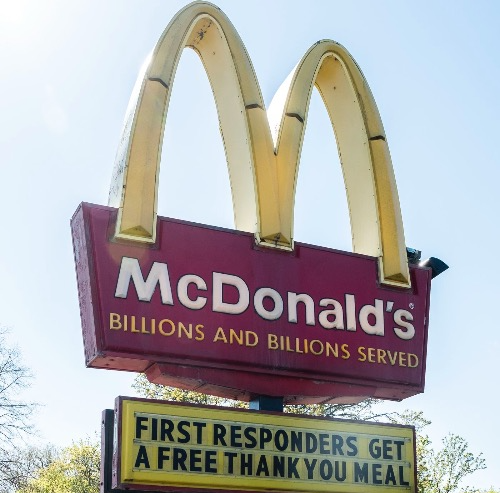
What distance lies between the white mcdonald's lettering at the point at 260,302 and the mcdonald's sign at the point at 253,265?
0.04 feet

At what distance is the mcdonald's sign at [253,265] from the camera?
8.45 m

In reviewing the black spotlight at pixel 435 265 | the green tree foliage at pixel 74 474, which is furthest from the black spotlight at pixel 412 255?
the green tree foliage at pixel 74 474

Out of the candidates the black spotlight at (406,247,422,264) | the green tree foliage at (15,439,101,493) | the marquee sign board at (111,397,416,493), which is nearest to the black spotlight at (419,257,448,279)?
the black spotlight at (406,247,422,264)

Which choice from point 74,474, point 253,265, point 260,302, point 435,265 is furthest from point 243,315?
point 74,474

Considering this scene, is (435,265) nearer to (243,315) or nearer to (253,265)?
(253,265)

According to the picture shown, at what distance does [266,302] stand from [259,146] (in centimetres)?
171

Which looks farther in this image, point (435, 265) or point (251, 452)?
point (435, 265)

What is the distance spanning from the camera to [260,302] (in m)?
9.09

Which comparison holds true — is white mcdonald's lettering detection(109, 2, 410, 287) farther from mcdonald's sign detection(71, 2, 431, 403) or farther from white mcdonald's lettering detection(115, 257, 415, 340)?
white mcdonald's lettering detection(115, 257, 415, 340)

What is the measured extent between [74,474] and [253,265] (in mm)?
24454

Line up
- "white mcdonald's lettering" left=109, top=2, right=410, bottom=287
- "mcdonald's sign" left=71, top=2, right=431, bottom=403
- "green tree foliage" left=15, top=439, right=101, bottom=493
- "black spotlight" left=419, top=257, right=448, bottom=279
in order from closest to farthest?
"mcdonald's sign" left=71, top=2, right=431, bottom=403, "white mcdonald's lettering" left=109, top=2, right=410, bottom=287, "black spotlight" left=419, top=257, right=448, bottom=279, "green tree foliage" left=15, top=439, right=101, bottom=493

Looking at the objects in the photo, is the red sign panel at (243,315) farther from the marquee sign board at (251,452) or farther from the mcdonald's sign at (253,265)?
the marquee sign board at (251,452)

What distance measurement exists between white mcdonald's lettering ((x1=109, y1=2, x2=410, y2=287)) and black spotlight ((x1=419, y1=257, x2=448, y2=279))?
0.40 m

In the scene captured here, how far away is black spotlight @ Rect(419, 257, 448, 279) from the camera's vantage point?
1048 cm
